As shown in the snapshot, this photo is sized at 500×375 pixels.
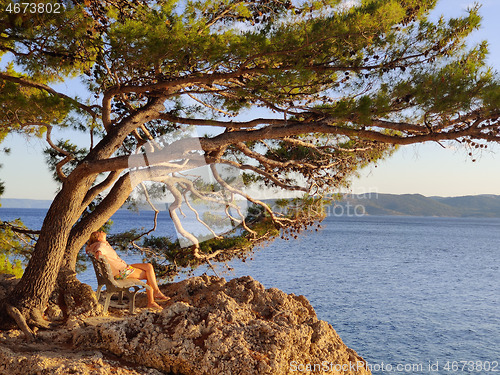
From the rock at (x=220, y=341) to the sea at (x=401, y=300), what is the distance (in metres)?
0.18

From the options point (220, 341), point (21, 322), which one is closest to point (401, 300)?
point (220, 341)

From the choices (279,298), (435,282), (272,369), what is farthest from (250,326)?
(435,282)

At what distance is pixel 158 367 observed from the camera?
3656mm

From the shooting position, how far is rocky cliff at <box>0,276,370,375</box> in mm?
3566

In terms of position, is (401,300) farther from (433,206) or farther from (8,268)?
(433,206)

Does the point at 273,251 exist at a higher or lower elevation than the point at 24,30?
lower

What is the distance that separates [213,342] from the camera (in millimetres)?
3633

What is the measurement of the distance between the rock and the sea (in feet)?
0.58

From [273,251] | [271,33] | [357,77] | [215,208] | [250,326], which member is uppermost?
[271,33]

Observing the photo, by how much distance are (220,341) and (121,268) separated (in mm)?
1909

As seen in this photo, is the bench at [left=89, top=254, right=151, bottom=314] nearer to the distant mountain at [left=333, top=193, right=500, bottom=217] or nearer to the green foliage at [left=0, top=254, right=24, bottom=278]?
the green foliage at [left=0, top=254, right=24, bottom=278]

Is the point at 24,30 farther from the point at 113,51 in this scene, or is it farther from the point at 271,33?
the point at 271,33

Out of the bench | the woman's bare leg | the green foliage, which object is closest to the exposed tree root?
the bench

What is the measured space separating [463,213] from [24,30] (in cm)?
13926
